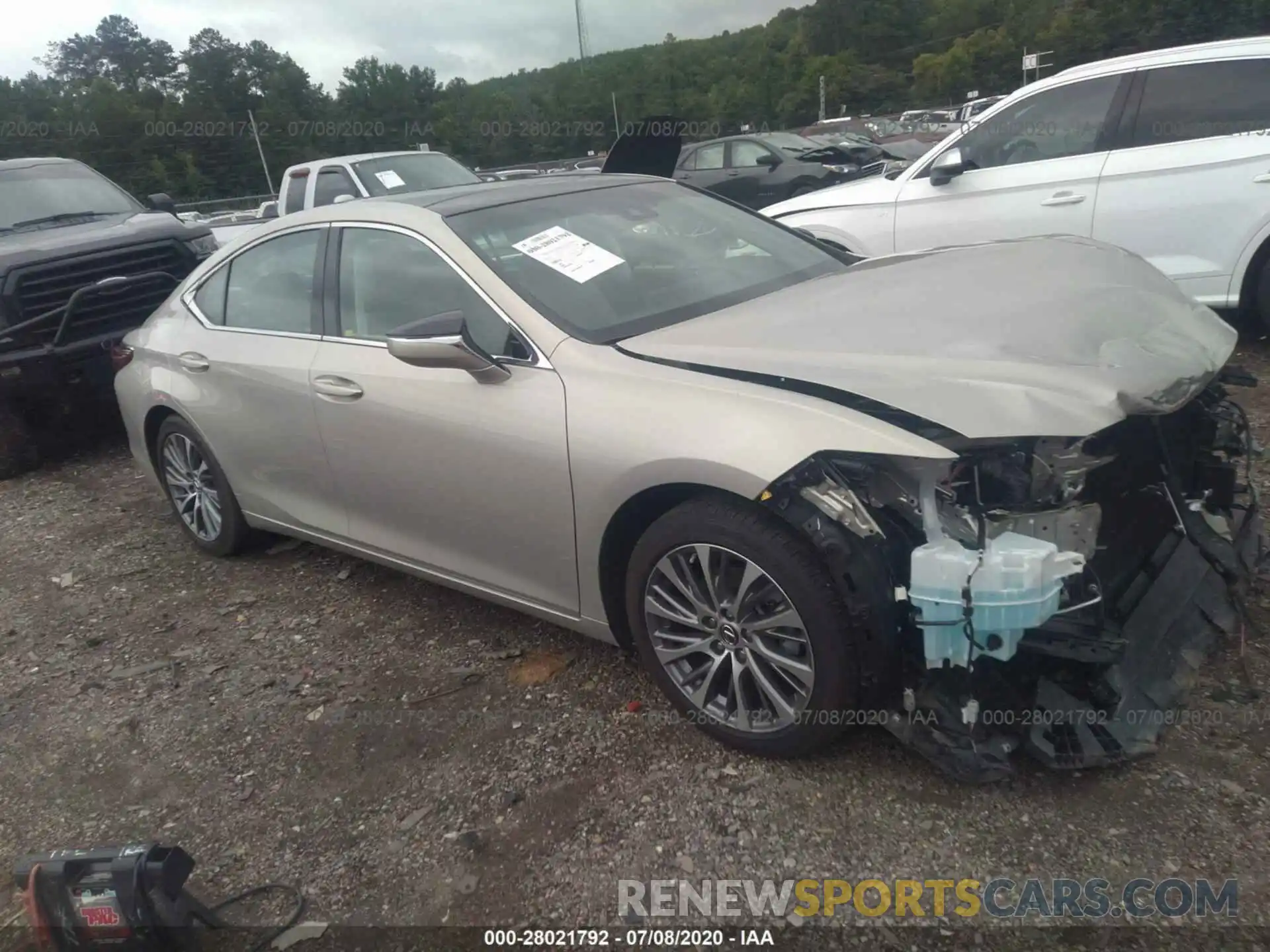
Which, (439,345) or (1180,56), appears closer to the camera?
(439,345)

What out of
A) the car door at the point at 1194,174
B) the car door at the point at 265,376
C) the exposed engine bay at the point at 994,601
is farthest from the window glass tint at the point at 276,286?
the car door at the point at 1194,174

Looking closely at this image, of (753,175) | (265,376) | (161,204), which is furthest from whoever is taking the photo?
(753,175)

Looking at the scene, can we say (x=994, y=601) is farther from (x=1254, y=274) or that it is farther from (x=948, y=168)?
(x=948, y=168)

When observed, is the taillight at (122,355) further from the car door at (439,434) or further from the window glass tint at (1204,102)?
the window glass tint at (1204,102)

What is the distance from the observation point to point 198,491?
4.43 m

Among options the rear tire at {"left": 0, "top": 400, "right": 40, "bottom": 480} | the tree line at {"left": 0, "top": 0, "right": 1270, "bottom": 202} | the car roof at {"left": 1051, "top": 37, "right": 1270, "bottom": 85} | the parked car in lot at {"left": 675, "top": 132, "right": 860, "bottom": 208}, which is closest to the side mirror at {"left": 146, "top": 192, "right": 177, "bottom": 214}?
the rear tire at {"left": 0, "top": 400, "right": 40, "bottom": 480}

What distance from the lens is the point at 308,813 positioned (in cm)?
272

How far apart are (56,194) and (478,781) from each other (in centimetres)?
679

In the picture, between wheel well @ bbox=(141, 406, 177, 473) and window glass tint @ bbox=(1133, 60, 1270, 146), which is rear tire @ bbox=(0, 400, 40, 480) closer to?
wheel well @ bbox=(141, 406, 177, 473)

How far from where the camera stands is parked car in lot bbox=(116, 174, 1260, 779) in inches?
88.5

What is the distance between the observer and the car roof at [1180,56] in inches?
202

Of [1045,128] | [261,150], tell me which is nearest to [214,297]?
[1045,128]

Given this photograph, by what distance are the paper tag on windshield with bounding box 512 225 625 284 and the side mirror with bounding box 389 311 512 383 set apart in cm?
47

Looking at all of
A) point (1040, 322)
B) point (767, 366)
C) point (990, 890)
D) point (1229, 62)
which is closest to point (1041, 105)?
point (1229, 62)
